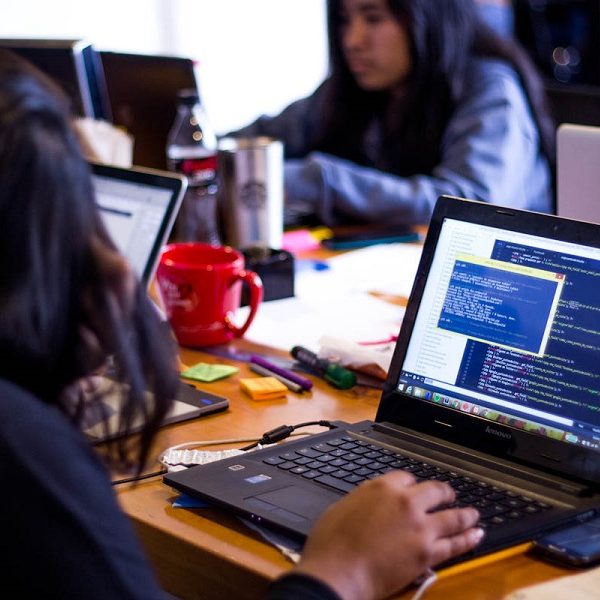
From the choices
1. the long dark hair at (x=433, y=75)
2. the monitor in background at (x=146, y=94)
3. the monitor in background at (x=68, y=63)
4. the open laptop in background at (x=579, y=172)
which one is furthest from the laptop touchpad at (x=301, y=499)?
the long dark hair at (x=433, y=75)

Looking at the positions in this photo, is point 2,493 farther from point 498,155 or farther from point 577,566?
point 498,155

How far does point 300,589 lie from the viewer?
→ 79 centimetres

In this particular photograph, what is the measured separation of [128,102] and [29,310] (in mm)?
1507

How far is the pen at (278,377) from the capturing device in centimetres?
132

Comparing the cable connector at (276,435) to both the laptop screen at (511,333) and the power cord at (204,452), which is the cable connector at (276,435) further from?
the laptop screen at (511,333)

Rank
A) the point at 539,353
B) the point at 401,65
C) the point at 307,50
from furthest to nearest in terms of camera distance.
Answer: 1. the point at 307,50
2. the point at 401,65
3. the point at 539,353

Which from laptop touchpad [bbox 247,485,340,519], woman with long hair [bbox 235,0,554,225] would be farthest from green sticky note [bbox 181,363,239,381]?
woman with long hair [bbox 235,0,554,225]

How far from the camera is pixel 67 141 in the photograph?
29.5 inches

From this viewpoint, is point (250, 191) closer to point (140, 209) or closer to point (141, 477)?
point (140, 209)

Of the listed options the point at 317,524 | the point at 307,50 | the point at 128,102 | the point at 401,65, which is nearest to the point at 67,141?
the point at 317,524

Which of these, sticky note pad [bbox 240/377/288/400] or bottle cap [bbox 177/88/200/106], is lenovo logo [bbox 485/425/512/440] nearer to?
sticky note pad [bbox 240/377/288/400]

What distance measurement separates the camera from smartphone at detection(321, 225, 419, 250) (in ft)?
6.73

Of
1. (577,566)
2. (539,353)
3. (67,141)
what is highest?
(67,141)

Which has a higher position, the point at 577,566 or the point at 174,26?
the point at 174,26
